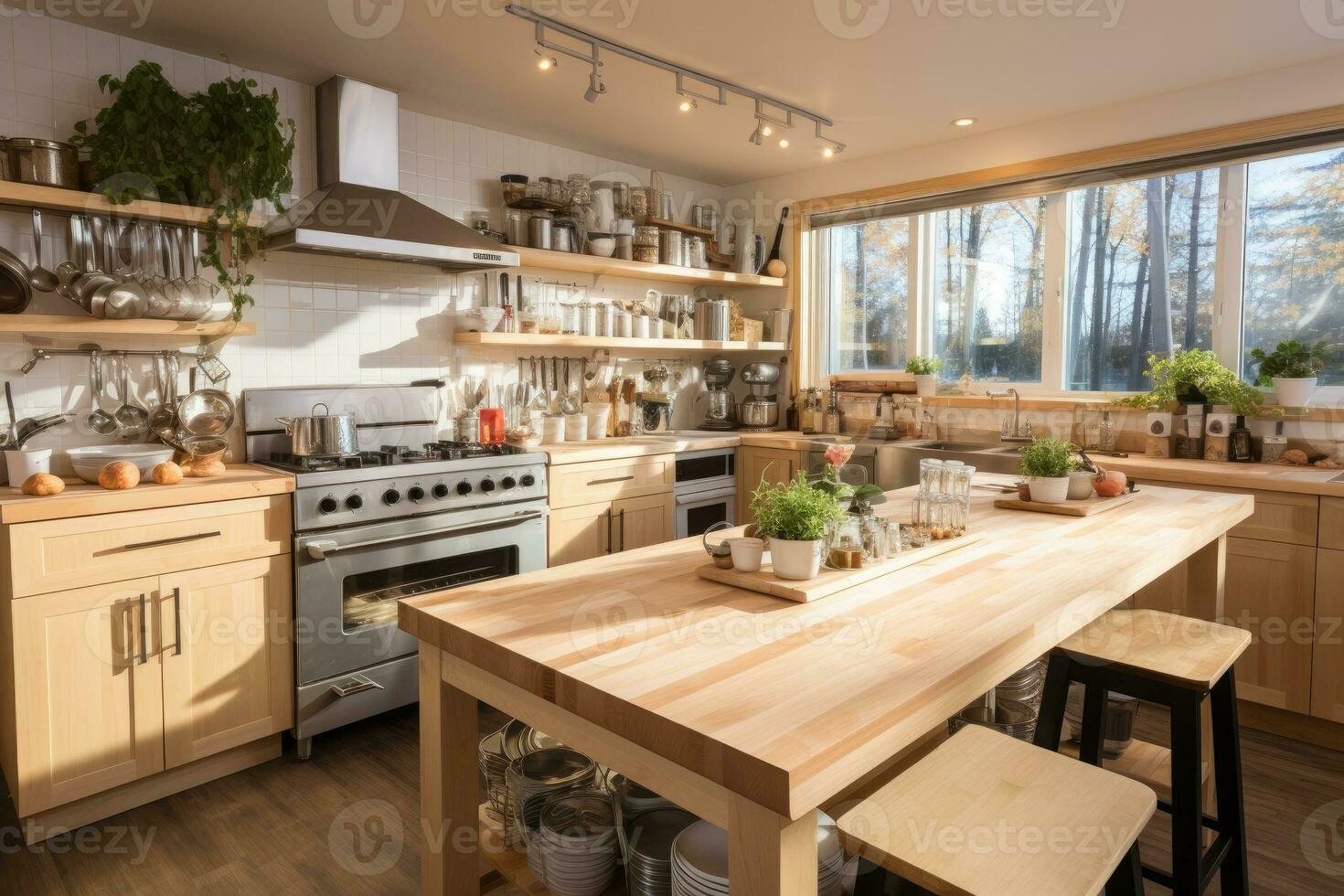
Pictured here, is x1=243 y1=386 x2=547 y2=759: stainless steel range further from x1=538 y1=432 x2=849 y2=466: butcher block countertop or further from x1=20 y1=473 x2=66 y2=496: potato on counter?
x1=20 y1=473 x2=66 y2=496: potato on counter

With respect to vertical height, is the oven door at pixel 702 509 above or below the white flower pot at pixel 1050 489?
below

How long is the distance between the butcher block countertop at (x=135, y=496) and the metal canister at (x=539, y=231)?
1679mm

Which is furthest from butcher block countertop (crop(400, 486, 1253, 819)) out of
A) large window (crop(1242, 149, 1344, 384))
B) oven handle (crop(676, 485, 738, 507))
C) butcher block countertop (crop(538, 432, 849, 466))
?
oven handle (crop(676, 485, 738, 507))

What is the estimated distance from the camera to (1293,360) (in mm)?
3330

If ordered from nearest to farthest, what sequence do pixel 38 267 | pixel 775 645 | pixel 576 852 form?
pixel 775 645 < pixel 576 852 < pixel 38 267

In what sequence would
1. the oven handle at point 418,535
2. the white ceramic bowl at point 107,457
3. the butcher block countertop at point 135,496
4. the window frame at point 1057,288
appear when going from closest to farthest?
the butcher block countertop at point 135,496 → the white ceramic bowl at point 107,457 → the oven handle at point 418,535 → the window frame at point 1057,288

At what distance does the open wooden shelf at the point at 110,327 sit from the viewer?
252 cm

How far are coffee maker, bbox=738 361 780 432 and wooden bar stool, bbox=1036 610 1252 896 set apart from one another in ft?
9.91

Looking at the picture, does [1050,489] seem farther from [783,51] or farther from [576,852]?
[783,51]

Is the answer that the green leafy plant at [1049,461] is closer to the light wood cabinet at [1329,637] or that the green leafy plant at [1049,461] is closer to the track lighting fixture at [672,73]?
the light wood cabinet at [1329,637]

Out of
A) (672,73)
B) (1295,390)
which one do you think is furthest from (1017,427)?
(672,73)

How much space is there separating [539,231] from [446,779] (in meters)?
2.96

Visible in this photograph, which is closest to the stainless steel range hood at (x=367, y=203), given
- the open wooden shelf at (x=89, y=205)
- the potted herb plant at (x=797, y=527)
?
the open wooden shelf at (x=89, y=205)

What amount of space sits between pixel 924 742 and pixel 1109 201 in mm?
3055
